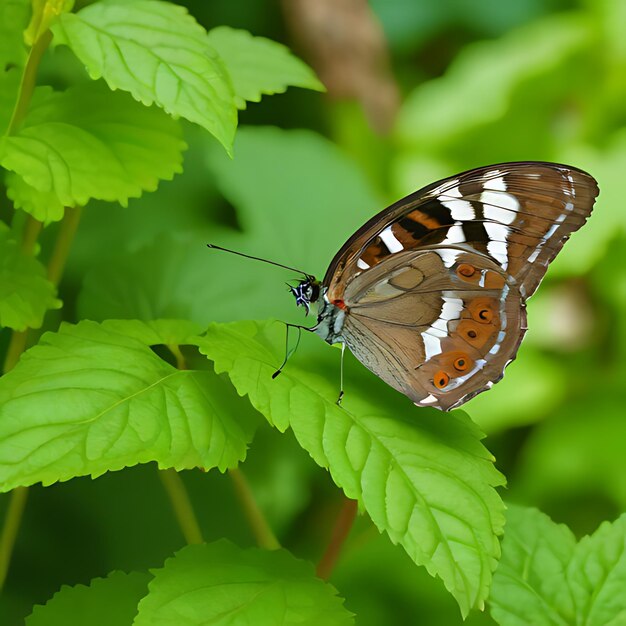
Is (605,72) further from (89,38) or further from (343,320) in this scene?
(89,38)

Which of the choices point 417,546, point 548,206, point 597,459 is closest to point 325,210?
point 548,206

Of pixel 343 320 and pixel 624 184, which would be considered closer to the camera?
pixel 343 320

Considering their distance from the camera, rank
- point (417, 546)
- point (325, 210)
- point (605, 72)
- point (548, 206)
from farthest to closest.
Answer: point (605, 72) → point (325, 210) → point (548, 206) → point (417, 546)

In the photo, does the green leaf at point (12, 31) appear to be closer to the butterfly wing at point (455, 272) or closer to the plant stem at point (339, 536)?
the butterfly wing at point (455, 272)

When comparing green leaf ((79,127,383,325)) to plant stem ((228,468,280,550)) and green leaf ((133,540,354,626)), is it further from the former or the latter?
green leaf ((133,540,354,626))

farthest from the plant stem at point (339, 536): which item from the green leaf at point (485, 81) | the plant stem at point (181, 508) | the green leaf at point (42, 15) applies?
the green leaf at point (485, 81)

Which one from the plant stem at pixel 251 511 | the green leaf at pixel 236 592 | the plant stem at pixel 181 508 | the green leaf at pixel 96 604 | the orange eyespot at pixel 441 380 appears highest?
the orange eyespot at pixel 441 380

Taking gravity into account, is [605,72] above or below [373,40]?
above
